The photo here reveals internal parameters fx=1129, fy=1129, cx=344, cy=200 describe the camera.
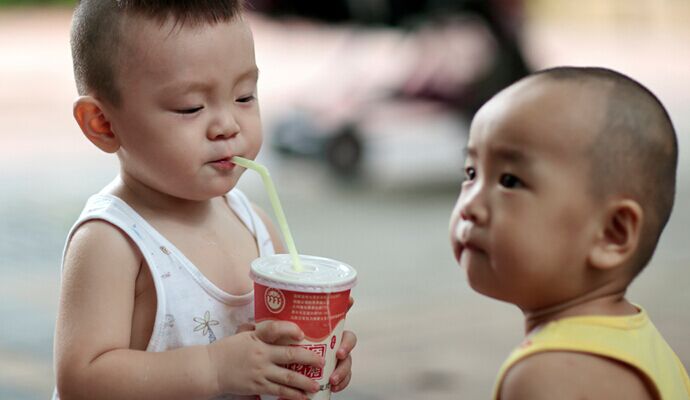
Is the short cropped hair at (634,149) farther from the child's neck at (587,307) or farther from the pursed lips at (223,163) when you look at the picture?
the pursed lips at (223,163)

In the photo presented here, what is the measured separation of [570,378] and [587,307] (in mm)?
126

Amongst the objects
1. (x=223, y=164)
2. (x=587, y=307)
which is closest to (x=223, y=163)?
(x=223, y=164)

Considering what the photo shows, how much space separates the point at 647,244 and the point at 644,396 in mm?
206

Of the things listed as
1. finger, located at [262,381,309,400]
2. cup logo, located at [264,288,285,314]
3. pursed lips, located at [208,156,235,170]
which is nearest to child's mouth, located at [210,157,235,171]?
pursed lips, located at [208,156,235,170]

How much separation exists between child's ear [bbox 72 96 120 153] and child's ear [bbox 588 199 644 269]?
763 mm

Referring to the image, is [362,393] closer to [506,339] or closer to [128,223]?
[506,339]

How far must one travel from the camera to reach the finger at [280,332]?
5.33ft

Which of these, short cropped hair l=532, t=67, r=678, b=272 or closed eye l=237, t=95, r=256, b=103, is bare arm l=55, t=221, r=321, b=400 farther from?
short cropped hair l=532, t=67, r=678, b=272

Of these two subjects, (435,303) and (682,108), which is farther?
(682,108)

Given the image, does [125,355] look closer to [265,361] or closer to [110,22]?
[265,361]

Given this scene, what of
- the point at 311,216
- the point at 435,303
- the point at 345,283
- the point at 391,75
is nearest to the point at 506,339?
the point at 435,303

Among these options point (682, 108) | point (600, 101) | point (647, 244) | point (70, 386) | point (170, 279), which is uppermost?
point (600, 101)

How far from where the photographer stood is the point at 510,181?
1528 millimetres

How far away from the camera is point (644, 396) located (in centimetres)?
152
